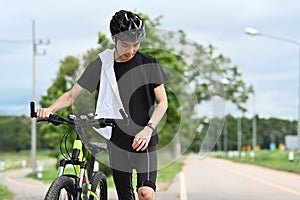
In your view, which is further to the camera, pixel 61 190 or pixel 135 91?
pixel 135 91

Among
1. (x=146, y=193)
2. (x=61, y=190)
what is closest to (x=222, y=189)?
(x=146, y=193)

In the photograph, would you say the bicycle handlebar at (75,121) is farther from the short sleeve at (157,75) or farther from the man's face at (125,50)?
the man's face at (125,50)

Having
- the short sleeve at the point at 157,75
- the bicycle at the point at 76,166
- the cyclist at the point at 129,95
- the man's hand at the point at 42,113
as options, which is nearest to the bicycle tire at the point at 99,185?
the bicycle at the point at 76,166

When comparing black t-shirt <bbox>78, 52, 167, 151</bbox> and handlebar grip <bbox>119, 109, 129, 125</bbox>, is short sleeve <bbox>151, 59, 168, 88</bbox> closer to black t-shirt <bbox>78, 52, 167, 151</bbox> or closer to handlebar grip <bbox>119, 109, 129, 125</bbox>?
black t-shirt <bbox>78, 52, 167, 151</bbox>

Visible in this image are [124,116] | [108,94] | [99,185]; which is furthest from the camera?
[99,185]

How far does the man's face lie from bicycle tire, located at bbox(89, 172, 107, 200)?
101 centimetres

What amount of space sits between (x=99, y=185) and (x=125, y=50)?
4.49ft

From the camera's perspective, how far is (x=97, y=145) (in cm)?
507

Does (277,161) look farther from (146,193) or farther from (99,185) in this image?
(146,193)

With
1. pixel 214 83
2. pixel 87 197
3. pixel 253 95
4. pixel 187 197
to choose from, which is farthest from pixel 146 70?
pixel 253 95

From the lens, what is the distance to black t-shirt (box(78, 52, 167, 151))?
15.9 feet

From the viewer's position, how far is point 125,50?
4797 mm

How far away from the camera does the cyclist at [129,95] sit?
478 centimetres

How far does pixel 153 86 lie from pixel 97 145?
67cm
